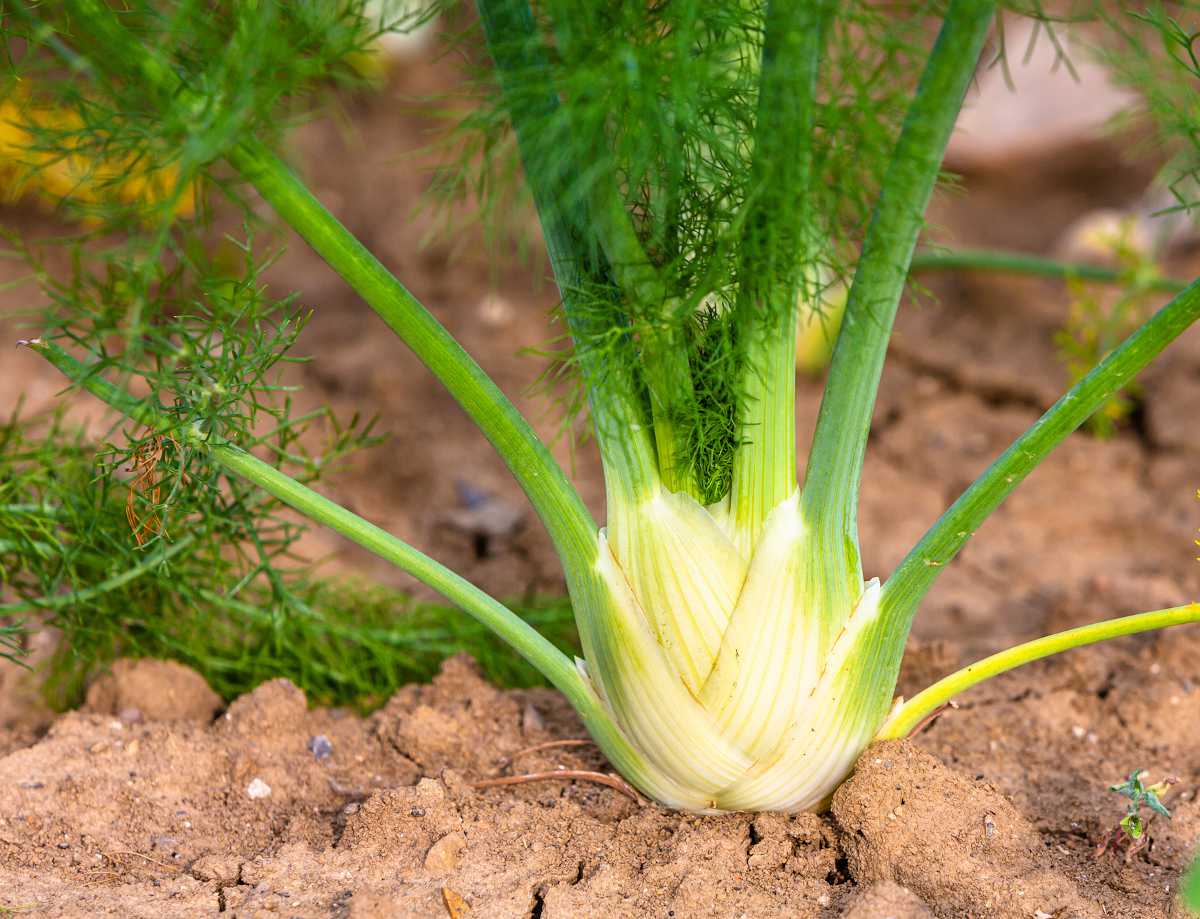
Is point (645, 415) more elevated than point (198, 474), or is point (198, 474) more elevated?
point (645, 415)

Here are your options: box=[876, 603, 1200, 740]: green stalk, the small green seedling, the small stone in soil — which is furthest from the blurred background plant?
the small green seedling

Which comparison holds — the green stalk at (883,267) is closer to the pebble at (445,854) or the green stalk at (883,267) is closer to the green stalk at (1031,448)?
the green stalk at (1031,448)

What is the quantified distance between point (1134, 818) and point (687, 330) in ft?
2.14

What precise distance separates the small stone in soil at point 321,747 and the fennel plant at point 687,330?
1.07 ft

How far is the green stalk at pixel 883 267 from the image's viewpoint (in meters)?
0.98

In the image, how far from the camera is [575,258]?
1171mm

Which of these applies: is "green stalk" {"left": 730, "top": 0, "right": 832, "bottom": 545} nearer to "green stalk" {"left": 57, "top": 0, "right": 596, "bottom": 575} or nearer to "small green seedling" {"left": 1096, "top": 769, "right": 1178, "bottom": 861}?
"green stalk" {"left": 57, "top": 0, "right": 596, "bottom": 575}

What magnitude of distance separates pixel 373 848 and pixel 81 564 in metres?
0.64

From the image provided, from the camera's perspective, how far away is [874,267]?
1.08 m

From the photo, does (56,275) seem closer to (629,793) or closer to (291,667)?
(291,667)

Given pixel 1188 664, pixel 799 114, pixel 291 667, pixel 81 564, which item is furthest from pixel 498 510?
pixel 799 114

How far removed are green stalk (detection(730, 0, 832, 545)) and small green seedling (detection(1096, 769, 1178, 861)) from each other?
0.43 m

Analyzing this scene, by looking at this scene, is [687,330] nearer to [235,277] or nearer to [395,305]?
[395,305]

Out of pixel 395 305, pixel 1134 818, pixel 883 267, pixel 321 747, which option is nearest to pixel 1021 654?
pixel 1134 818
